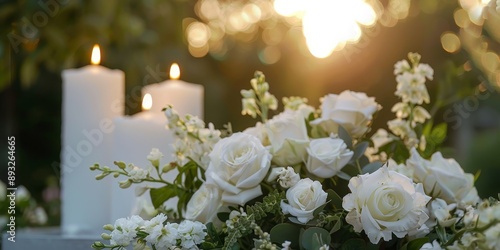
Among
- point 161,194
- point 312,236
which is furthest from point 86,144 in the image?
point 312,236

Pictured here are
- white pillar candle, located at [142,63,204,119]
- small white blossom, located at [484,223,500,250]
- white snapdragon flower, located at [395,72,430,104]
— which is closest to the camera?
small white blossom, located at [484,223,500,250]

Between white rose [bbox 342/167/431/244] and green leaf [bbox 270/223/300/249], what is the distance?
0.20ft

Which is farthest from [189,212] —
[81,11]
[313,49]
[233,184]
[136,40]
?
[313,49]

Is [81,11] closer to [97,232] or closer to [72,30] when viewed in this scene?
[72,30]

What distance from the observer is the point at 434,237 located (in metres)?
0.68

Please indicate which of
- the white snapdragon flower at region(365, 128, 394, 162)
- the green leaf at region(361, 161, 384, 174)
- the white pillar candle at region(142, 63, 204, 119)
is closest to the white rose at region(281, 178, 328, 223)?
the green leaf at region(361, 161, 384, 174)

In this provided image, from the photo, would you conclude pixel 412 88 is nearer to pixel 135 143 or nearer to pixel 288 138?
pixel 288 138

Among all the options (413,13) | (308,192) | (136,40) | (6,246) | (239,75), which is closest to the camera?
(308,192)

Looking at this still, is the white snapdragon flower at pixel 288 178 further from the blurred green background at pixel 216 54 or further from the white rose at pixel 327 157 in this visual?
the blurred green background at pixel 216 54

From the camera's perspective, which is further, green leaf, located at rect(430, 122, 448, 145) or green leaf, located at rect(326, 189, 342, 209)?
green leaf, located at rect(430, 122, 448, 145)

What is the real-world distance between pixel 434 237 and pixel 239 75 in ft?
10.1

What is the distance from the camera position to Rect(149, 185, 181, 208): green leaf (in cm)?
78

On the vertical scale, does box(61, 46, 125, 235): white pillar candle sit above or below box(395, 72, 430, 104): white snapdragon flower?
below

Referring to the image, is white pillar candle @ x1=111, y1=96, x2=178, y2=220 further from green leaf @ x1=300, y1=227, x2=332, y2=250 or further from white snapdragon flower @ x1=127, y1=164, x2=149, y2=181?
green leaf @ x1=300, y1=227, x2=332, y2=250
